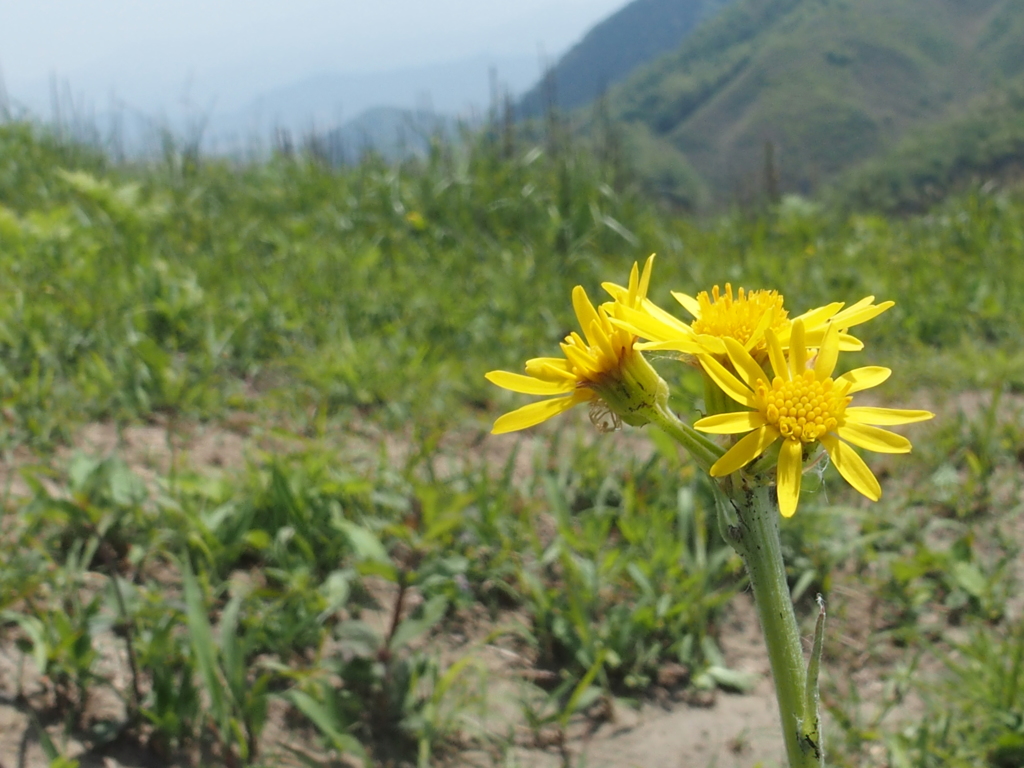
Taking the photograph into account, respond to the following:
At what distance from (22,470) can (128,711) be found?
2.48 ft

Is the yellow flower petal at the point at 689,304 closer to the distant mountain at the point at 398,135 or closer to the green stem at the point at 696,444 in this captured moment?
the green stem at the point at 696,444

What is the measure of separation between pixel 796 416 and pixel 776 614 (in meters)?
0.22

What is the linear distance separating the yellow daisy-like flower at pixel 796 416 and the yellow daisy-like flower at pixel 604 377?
0.10 m

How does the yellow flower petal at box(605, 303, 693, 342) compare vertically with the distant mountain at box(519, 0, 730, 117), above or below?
below

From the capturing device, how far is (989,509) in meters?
2.60

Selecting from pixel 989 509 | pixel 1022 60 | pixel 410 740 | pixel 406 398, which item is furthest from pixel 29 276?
pixel 1022 60

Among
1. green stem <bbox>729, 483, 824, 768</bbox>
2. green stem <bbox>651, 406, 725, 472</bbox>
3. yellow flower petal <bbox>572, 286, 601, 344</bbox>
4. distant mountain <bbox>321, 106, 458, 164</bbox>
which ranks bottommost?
green stem <bbox>729, 483, 824, 768</bbox>

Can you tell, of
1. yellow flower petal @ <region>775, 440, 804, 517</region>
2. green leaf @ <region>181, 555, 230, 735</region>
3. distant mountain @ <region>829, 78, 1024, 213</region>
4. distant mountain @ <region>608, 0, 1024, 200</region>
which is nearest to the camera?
yellow flower petal @ <region>775, 440, 804, 517</region>

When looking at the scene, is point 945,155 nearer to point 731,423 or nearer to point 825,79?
point 825,79

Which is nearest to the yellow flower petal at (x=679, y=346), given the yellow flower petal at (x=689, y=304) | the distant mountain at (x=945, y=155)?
the yellow flower petal at (x=689, y=304)

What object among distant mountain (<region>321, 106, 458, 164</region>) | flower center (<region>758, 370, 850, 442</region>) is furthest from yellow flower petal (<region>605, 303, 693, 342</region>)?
distant mountain (<region>321, 106, 458, 164</region>)

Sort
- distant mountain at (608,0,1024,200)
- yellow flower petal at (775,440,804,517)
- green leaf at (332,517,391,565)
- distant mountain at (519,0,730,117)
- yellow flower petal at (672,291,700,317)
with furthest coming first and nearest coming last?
distant mountain at (519,0,730,117) < distant mountain at (608,0,1024,200) < green leaf at (332,517,391,565) < yellow flower petal at (672,291,700,317) < yellow flower petal at (775,440,804,517)

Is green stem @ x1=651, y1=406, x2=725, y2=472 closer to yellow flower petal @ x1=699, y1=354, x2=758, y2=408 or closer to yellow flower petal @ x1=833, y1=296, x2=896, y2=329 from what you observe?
yellow flower petal @ x1=699, y1=354, x2=758, y2=408

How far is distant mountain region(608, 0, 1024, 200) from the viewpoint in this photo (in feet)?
348
